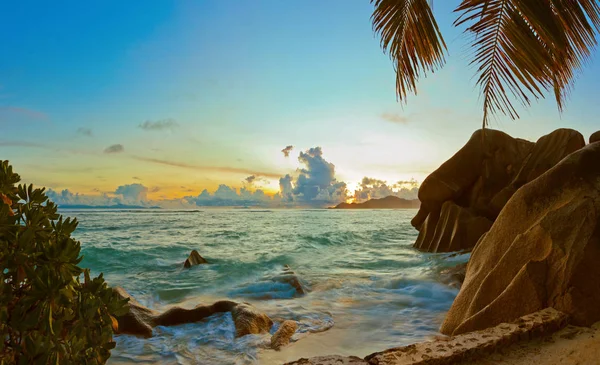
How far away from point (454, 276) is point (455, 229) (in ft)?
16.0

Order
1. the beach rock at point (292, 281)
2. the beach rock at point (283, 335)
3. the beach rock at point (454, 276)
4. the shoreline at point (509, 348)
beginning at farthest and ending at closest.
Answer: the beach rock at point (292, 281) < the beach rock at point (454, 276) < the beach rock at point (283, 335) < the shoreline at point (509, 348)

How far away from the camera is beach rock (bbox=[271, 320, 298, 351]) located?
5547 millimetres

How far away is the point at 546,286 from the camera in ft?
12.8

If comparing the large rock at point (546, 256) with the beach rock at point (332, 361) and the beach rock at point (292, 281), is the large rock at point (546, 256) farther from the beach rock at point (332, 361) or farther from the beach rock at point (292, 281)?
the beach rock at point (292, 281)

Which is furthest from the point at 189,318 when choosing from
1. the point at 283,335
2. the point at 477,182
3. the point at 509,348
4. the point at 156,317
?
the point at 477,182

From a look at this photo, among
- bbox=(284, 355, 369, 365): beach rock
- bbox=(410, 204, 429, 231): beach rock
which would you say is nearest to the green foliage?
bbox=(284, 355, 369, 365): beach rock

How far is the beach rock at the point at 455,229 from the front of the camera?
13.6 meters

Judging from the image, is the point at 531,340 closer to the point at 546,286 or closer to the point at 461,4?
the point at 546,286

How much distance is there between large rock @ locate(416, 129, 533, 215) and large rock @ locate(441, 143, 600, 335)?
10.3 meters

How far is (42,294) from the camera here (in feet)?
5.68

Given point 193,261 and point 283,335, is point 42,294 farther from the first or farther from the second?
point 193,261

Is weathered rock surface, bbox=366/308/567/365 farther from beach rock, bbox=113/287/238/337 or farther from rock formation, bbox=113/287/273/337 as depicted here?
beach rock, bbox=113/287/238/337

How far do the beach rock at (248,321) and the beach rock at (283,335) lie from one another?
1.34 ft

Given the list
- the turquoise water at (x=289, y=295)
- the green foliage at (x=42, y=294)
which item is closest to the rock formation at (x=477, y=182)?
the turquoise water at (x=289, y=295)
